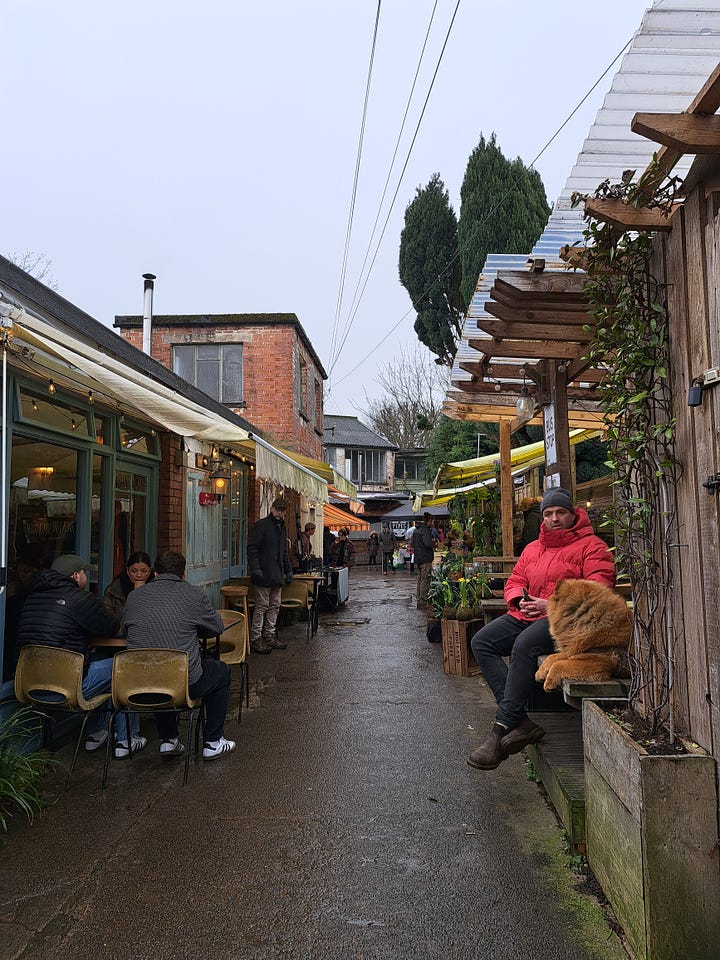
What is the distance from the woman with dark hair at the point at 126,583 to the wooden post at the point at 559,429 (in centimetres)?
347

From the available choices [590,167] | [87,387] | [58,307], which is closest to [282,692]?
[87,387]

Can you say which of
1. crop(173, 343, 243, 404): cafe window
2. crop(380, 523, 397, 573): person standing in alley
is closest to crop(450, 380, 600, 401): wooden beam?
crop(173, 343, 243, 404): cafe window

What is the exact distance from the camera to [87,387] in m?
5.51

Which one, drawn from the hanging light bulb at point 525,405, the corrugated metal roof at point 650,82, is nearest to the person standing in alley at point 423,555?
the hanging light bulb at point 525,405

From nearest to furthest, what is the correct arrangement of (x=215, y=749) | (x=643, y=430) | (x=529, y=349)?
(x=643, y=430)
(x=215, y=749)
(x=529, y=349)

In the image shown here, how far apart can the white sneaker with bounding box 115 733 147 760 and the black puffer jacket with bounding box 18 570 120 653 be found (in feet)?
2.49

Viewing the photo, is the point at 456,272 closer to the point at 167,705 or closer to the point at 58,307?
the point at 58,307

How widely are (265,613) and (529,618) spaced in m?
5.66

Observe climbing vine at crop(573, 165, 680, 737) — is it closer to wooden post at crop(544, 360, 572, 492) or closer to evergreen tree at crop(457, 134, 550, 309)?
wooden post at crop(544, 360, 572, 492)

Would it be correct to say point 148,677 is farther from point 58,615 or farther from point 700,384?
point 700,384

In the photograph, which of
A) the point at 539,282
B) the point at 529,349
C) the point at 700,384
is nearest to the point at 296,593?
the point at 529,349

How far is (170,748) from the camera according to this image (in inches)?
196

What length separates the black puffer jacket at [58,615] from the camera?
4699 millimetres

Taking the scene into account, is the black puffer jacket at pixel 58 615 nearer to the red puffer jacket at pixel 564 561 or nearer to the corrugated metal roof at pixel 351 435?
the red puffer jacket at pixel 564 561
